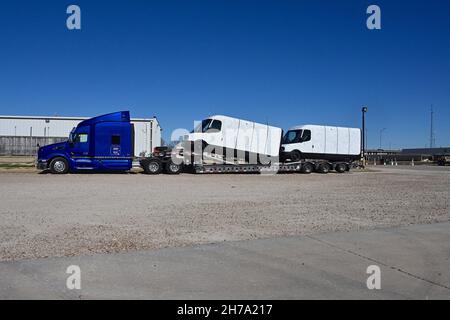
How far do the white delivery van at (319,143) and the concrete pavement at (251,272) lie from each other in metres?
20.6

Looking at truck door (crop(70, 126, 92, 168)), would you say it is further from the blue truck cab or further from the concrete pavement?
the concrete pavement

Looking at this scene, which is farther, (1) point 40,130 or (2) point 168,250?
(1) point 40,130

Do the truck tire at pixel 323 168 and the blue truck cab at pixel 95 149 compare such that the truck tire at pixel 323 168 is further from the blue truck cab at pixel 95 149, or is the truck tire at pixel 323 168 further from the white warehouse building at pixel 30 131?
the white warehouse building at pixel 30 131

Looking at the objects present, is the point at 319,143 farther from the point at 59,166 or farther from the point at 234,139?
the point at 59,166

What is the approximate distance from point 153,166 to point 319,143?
37.1 feet

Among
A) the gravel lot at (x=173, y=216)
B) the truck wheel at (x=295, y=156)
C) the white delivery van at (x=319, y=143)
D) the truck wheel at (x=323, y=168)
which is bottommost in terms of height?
the gravel lot at (x=173, y=216)

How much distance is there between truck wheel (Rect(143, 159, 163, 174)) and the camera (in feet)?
77.9

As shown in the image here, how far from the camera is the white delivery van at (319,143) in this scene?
88.5 ft

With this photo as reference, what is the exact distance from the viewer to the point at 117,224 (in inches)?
308

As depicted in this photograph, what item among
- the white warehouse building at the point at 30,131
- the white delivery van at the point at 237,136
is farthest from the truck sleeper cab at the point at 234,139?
the white warehouse building at the point at 30,131

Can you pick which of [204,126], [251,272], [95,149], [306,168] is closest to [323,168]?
[306,168]
